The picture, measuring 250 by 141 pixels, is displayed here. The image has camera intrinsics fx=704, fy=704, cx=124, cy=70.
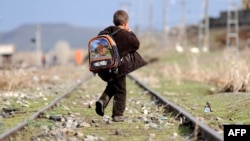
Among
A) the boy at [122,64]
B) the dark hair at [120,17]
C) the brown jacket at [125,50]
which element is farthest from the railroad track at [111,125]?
the dark hair at [120,17]

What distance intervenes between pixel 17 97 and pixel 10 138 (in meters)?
7.62

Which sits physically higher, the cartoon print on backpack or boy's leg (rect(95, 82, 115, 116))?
the cartoon print on backpack

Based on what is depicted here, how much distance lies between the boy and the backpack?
17cm

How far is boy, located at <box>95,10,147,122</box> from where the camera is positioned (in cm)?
1103

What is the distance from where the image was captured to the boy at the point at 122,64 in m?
11.0

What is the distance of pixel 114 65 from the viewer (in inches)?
424

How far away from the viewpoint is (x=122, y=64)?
1106 centimetres

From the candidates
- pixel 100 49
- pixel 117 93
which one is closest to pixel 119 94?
pixel 117 93

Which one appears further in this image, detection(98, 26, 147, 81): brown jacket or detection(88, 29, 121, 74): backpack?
detection(98, 26, 147, 81): brown jacket

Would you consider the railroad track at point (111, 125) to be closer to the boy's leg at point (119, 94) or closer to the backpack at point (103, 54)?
the boy's leg at point (119, 94)

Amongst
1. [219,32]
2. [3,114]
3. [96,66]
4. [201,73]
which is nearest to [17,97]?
[3,114]

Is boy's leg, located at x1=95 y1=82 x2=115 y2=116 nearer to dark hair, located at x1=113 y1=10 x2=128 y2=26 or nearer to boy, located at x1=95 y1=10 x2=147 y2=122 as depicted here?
boy, located at x1=95 y1=10 x2=147 y2=122

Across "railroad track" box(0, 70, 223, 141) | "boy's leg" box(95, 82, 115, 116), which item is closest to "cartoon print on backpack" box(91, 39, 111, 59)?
"boy's leg" box(95, 82, 115, 116)

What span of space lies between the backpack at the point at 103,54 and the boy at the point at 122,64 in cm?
17
